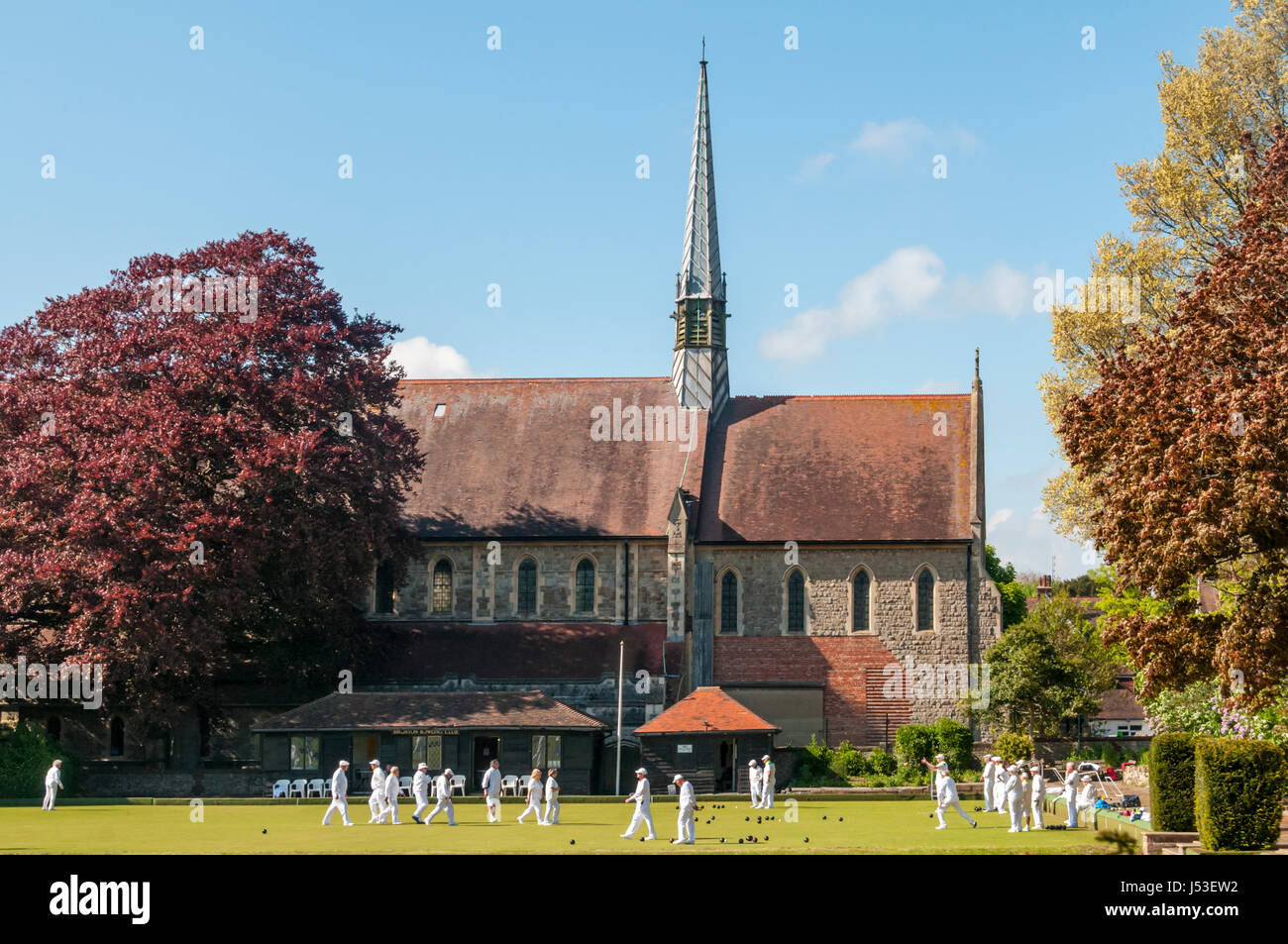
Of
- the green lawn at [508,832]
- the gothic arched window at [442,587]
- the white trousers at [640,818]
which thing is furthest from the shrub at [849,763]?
the white trousers at [640,818]

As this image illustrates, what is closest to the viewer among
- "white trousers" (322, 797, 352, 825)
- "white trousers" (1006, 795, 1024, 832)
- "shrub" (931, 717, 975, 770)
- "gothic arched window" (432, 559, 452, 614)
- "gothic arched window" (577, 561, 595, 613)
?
"white trousers" (1006, 795, 1024, 832)

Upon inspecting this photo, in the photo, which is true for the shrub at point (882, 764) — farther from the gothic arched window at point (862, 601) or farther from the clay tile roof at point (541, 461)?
the clay tile roof at point (541, 461)

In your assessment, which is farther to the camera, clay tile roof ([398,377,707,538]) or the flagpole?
clay tile roof ([398,377,707,538])

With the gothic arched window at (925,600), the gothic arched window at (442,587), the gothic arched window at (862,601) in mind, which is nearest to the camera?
the gothic arched window at (925,600)

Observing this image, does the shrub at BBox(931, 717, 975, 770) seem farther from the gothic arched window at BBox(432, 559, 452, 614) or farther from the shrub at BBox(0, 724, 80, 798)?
the shrub at BBox(0, 724, 80, 798)

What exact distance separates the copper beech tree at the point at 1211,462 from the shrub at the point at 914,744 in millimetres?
15738

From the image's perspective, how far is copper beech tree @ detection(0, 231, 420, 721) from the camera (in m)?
37.4

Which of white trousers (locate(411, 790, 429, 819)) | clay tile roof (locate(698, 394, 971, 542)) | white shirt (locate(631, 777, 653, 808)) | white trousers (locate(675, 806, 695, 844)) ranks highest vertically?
clay tile roof (locate(698, 394, 971, 542))

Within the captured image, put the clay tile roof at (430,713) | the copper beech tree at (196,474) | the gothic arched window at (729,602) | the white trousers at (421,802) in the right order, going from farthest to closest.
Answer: the gothic arched window at (729,602), the clay tile roof at (430,713), the copper beech tree at (196,474), the white trousers at (421,802)

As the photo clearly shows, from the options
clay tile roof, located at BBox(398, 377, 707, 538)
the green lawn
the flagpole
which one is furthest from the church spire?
the green lawn

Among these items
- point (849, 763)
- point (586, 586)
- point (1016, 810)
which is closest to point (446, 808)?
point (1016, 810)

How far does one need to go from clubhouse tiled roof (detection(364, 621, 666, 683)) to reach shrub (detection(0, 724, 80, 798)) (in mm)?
8589

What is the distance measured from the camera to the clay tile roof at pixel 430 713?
128 ft

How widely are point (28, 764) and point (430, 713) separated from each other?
34.7 ft
